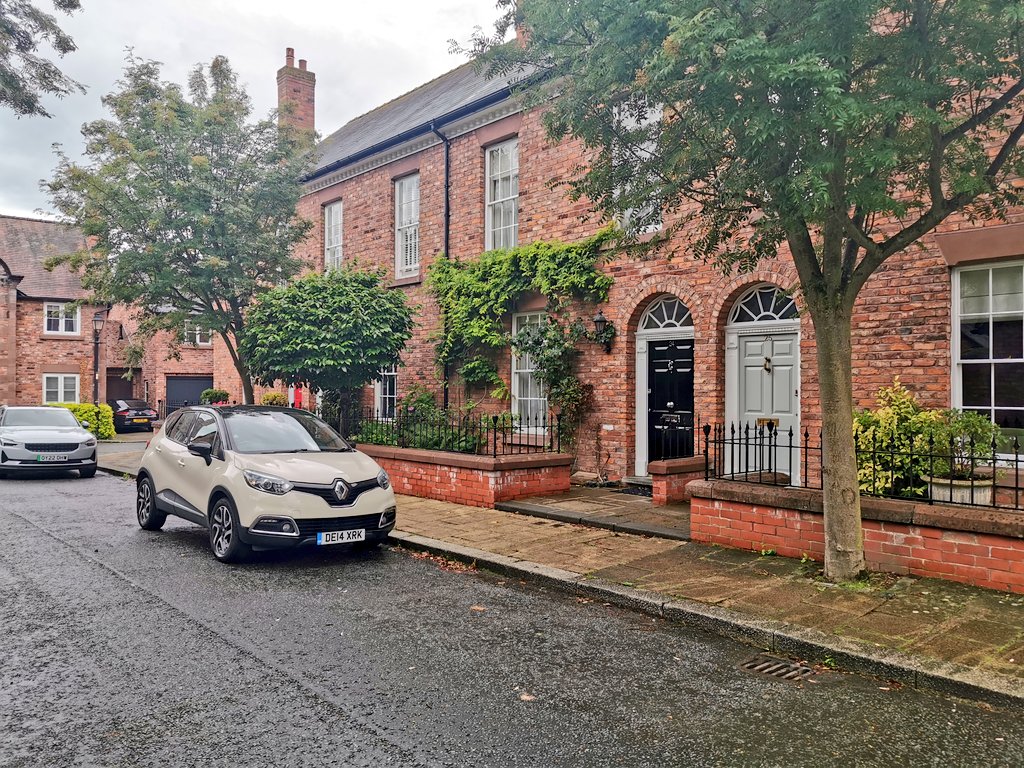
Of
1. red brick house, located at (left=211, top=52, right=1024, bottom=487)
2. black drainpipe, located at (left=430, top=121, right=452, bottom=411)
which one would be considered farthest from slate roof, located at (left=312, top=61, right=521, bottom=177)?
black drainpipe, located at (left=430, top=121, right=452, bottom=411)

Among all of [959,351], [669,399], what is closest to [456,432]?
[669,399]

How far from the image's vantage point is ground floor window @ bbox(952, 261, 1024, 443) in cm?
815

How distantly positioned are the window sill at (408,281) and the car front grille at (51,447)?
282 inches

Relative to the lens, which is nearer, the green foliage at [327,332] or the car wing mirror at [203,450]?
the car wing mirror at [203,450]

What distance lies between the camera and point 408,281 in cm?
1616

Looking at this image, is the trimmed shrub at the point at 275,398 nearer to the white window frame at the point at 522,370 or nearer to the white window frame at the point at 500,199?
the white window frame at the point at 500,199

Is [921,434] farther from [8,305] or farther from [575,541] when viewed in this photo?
[8,305]

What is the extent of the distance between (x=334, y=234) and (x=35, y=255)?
24.0m

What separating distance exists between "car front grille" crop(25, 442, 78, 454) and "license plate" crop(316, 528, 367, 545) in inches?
407

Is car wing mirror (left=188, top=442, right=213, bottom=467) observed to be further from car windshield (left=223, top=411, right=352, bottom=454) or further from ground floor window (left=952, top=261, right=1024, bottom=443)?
ground floor window (left=952, top=261, right=1024, bottom=443)

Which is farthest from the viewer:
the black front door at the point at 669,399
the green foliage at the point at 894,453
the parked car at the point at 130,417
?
the parked car at the point at 130,417

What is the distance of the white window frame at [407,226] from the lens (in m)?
16.3

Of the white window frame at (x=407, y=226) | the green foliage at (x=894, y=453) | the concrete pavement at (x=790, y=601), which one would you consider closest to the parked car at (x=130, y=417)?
the white window frame at (x=407, y=226)

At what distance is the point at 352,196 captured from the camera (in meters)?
17.9
